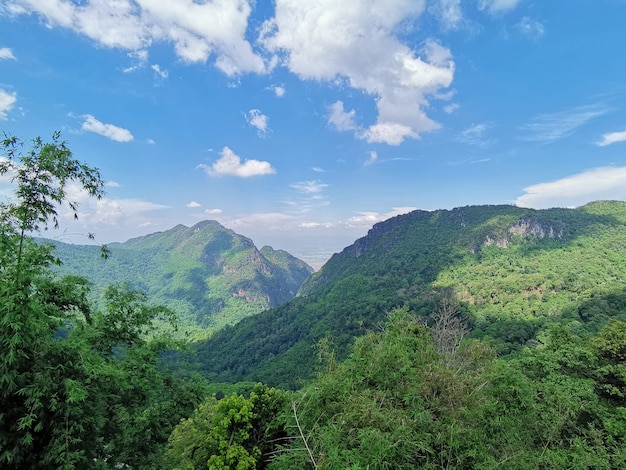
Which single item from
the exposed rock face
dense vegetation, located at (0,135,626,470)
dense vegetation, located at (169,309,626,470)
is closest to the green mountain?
the exposed rock face

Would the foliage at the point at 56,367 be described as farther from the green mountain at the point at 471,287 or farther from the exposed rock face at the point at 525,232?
the exposed rock face at the point at 525,232

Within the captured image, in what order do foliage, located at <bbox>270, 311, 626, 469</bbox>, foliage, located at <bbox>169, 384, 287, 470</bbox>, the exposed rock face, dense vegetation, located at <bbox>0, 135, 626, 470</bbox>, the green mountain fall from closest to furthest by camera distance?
1. foliage, located at <bbox>270, 311, 626, 469</bbox>
2. dense vegetation, located at <bbox>0, 135, 626, 470</bbox>
3. foliage, located at <bbox>169, 384, 287, 470</bbox>
4. the green mountain
5. the exposed rock face

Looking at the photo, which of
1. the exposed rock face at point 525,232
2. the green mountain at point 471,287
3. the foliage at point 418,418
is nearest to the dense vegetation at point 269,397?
the foliage at point 418,418

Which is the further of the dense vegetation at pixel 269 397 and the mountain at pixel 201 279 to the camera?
the mountain at pixel 201 279

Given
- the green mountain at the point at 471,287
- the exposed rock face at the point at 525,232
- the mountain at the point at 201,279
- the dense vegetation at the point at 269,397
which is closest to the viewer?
the dense vegetation at the point at 269,397

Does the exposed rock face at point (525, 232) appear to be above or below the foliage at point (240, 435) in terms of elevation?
above

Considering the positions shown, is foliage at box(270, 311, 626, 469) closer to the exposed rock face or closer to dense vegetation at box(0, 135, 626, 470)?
dense vegetation at box(0, 135, 626, 470)

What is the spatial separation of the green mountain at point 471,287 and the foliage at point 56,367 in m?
28.4

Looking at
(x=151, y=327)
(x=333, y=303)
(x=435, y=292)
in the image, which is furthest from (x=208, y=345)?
(x=151, y=327)

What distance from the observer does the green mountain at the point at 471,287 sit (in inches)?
1790

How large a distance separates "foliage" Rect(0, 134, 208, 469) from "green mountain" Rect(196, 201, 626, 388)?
28.4m

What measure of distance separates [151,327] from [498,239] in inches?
4102

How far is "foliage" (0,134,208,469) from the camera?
4.14m

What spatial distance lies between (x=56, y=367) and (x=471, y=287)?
74.9 m
